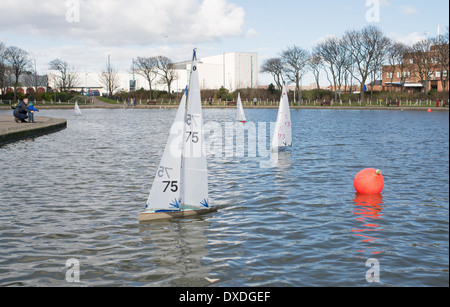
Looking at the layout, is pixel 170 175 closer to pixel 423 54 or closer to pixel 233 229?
pixel 233 229

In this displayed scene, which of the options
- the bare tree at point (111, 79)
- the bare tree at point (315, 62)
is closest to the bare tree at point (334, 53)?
the bare tree at point (315, 62)

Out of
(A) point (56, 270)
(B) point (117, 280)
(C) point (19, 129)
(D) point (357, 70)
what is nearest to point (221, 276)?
(B) point (117, 280)

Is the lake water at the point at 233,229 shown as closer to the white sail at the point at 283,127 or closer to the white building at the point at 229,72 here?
the white sail at the point at 283,127

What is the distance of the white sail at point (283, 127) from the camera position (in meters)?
23.6

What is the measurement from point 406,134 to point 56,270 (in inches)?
1248

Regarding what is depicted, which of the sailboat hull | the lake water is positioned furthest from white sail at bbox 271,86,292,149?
the sailboat hull

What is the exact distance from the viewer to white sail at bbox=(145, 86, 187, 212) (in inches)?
399

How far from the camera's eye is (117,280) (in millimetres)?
7559

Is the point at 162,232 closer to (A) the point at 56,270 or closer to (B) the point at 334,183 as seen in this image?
(A) the point at 56,270

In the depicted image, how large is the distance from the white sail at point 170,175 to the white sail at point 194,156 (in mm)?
130

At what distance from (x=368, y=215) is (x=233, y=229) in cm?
334

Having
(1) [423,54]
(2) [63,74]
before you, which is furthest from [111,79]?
(1) [423,54]

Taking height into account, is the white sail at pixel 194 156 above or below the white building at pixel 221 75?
below

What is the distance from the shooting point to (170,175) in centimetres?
1044
